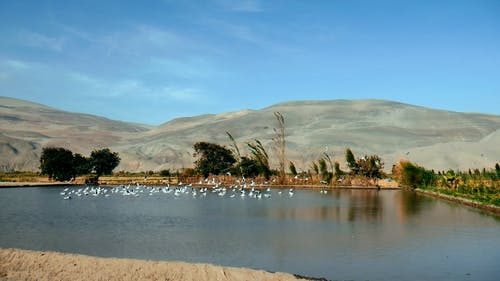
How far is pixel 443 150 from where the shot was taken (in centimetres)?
8012

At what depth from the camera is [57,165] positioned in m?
59.2

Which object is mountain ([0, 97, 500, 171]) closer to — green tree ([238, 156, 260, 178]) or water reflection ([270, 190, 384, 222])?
green tree ([238, 156, 260, 178])

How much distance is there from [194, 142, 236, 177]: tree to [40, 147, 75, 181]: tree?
12562mm

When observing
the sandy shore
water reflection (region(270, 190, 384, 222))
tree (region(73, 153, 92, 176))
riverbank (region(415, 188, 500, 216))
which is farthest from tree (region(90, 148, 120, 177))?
the sandy shore

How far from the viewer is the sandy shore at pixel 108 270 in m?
12.1

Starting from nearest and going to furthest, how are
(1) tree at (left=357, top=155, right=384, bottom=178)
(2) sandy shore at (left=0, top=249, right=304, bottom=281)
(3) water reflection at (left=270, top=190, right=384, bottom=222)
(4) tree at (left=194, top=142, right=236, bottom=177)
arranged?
(2) sandy shore at (left=0, top=249, right=304, bottom=281) → (3) water reflection at (left=270, top=190, right=384, bottom=222) → (1) tree at (left=357, top=155, right=384, bottom=178) → (4) tree at (left=194, top=142, right=236, bottom=177)

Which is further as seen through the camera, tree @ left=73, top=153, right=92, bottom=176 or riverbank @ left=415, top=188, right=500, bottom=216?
tree @ left=73, top=153, right=92, bottom=176

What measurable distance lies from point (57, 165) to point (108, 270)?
49243 mm

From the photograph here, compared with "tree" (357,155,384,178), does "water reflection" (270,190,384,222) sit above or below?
below

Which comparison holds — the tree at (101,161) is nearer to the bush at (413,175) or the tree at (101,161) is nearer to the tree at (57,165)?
the tree at (57,165)

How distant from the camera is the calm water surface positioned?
1428cm

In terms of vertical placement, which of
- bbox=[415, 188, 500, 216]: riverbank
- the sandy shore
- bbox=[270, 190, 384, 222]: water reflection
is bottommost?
the sandy shore

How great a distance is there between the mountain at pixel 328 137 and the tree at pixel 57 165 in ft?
101

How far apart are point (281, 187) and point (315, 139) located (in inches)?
3242
